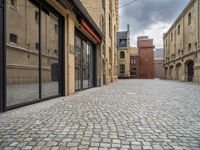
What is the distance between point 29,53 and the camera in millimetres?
6535

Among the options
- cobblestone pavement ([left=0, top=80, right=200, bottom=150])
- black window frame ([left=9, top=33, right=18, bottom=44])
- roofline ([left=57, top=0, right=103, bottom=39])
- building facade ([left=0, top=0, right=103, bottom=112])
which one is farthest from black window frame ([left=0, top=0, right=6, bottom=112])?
roofline ([left=57, top=0, right=103, bottom=39])

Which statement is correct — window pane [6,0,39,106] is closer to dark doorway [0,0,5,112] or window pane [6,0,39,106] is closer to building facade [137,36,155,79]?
dark doorway [0,0,5,112]

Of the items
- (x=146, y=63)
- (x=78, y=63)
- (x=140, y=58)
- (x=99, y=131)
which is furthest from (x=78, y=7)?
(x=140, y=58)

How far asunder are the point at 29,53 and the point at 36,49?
0.32 meters

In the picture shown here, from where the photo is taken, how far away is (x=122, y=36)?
4697 cm

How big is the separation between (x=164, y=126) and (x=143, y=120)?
1.84ft

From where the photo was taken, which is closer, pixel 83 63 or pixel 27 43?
pixel 27 43

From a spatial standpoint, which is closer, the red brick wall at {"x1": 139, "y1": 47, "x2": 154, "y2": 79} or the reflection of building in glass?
the reflection of building in glass

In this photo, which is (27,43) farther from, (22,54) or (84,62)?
(84,62)

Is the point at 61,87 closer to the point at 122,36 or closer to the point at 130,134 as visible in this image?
the point at 130,134

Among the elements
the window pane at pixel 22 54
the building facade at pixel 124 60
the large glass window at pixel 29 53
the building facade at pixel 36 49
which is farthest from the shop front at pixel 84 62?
the building facade at pixel 124 60

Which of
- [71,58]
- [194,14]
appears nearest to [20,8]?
[71,58]

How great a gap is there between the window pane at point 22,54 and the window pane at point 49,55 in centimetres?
41

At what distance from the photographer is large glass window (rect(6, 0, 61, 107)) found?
5551 millimetres
